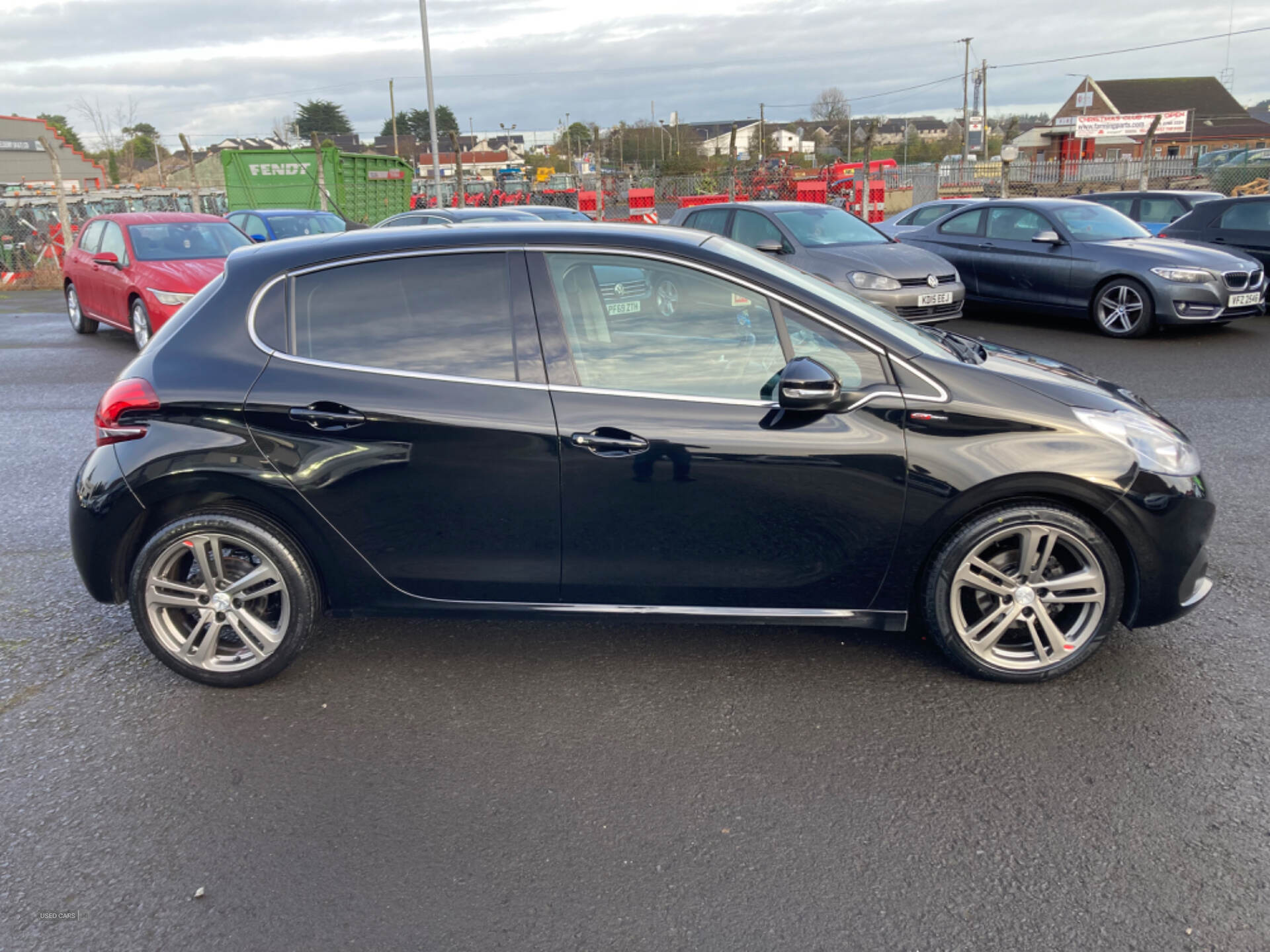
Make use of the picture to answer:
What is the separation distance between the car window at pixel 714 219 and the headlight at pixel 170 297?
5910 millimetres

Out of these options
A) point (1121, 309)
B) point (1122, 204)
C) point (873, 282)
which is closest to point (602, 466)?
point (873, 282)

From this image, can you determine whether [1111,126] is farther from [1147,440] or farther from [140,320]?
[1147,440]

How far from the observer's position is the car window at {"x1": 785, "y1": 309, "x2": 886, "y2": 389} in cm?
350

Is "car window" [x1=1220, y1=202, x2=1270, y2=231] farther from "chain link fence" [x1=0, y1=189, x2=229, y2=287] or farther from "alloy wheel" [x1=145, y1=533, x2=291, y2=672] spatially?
"chain link fence" [x1=0, y1=189, x2=229, y2=287]

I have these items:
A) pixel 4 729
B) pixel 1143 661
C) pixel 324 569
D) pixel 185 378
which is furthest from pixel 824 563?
pixel 4 729

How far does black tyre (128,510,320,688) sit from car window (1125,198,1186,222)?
15074 mm

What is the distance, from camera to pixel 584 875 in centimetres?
267

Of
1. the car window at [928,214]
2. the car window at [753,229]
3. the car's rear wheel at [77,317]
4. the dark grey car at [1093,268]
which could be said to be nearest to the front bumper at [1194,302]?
the dark grey car at [1093,268]

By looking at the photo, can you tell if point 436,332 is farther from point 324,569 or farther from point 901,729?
point 901,729

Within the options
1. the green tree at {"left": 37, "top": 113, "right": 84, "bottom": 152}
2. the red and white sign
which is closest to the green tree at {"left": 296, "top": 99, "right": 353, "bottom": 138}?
the green tree at {"left": 37, "top": 113, "right": 84, "bottom": 152}

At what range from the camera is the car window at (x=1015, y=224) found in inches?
476

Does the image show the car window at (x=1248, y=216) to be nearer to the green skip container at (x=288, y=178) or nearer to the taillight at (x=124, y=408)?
the taillight at (x=124, y=408)

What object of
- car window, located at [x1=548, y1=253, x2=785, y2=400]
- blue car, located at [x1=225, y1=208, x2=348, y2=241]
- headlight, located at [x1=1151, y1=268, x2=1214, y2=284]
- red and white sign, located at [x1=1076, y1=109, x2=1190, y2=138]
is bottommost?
headlight, located at [x1=1151, y1=268, x2=1214, y2=284]

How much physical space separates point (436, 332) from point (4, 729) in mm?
2076
